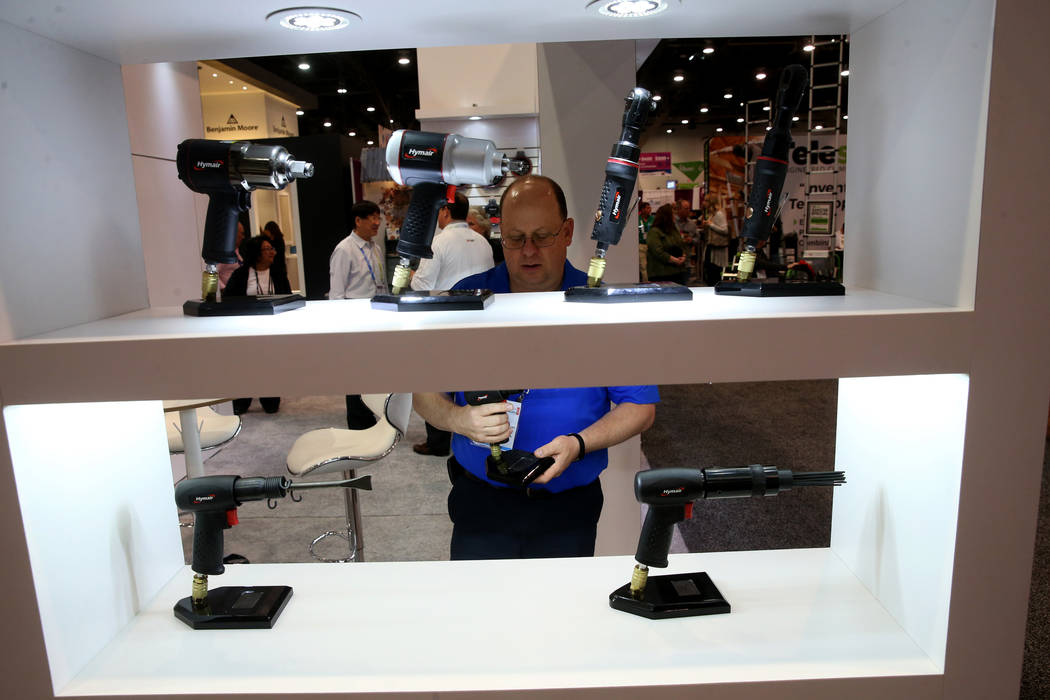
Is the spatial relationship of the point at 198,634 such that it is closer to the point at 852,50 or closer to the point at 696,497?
the point at 696,497

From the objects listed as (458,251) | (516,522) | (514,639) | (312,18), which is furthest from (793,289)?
(458,251)

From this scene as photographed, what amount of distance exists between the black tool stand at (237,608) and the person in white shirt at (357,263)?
388 centimetres

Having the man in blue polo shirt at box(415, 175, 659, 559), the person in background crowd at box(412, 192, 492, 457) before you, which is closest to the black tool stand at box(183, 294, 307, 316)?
the man in blue polo shirt at box(415, 175, 659, 559)

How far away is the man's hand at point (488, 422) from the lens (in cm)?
134

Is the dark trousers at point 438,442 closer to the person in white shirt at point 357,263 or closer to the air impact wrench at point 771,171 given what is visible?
the person in white shirt at point 357,263

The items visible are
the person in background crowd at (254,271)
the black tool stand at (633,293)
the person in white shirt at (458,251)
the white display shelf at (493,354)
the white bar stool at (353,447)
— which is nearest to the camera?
the white display shelf at (493,354)

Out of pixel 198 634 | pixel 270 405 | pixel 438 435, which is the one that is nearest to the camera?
pixel 198 634

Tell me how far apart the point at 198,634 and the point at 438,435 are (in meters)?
3.65

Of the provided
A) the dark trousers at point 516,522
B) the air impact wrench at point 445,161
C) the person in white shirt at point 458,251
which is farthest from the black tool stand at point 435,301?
the person in white shirt at point 458,251

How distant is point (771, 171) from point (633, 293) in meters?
0.29

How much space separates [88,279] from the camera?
988mm

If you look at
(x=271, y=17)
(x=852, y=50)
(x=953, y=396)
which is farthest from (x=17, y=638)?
(x=852, y=50)

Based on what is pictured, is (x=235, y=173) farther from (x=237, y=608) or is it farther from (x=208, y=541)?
(x=237, y=608)

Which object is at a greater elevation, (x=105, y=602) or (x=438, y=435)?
(x=105, y=602)
